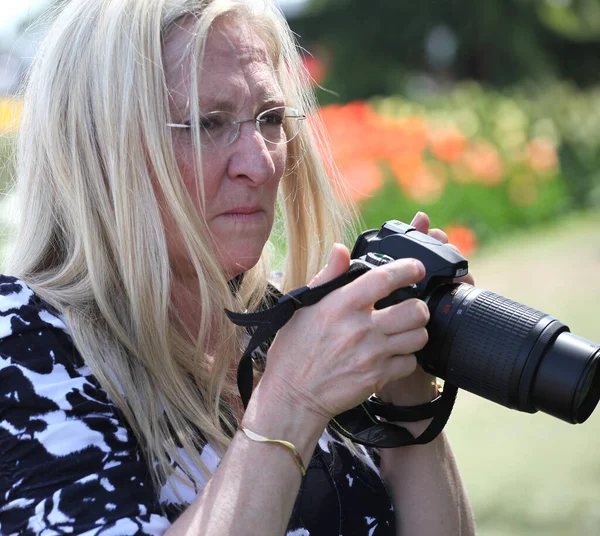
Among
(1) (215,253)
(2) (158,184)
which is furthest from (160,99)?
(1) (215,253)

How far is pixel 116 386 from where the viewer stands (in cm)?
136

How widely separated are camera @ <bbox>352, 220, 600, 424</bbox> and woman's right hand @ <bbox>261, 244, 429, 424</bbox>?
0.05 metres

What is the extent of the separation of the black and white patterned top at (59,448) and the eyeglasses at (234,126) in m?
0.40

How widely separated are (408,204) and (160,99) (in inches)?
154

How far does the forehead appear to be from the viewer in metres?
1.48

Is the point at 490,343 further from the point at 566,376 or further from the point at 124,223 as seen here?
the point at 124,223

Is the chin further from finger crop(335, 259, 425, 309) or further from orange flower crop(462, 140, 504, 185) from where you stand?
orange flower crop(462, 140, 504, 185)

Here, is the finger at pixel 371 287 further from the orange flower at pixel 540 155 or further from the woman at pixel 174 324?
the orange flower at pixel 540 155

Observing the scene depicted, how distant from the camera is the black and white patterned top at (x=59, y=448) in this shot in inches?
47.1

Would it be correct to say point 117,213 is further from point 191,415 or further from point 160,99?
point 191,415

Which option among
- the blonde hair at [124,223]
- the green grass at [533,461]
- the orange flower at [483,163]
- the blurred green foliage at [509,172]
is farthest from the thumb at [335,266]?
the orange flower at [483,163]

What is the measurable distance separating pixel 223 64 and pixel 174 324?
470 mm

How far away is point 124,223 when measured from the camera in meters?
1.42

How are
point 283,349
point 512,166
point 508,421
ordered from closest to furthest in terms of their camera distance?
point 283,349, point 508,421, point 512,166
